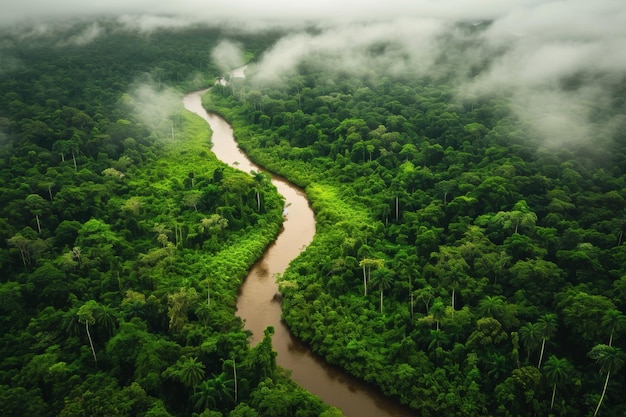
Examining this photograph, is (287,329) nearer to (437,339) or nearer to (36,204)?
(437,339)

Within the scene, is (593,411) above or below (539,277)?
below

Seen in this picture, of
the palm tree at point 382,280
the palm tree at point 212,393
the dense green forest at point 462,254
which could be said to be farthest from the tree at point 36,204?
the palm tree at point 382,280

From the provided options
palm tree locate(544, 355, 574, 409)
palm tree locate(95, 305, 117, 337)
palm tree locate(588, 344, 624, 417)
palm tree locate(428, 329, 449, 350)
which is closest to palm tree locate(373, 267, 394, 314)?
palm tree locate(428, 329, 449, 350)

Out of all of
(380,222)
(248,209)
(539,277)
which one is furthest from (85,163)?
(539,277)

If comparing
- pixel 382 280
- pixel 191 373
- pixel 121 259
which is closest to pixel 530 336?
pixel 382 280

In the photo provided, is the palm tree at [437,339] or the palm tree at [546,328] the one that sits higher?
the palm tree at [546,328]

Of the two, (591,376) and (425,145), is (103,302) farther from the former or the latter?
(425,145)

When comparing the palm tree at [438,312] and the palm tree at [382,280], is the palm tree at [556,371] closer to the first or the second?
the palm tree at [438,312]
